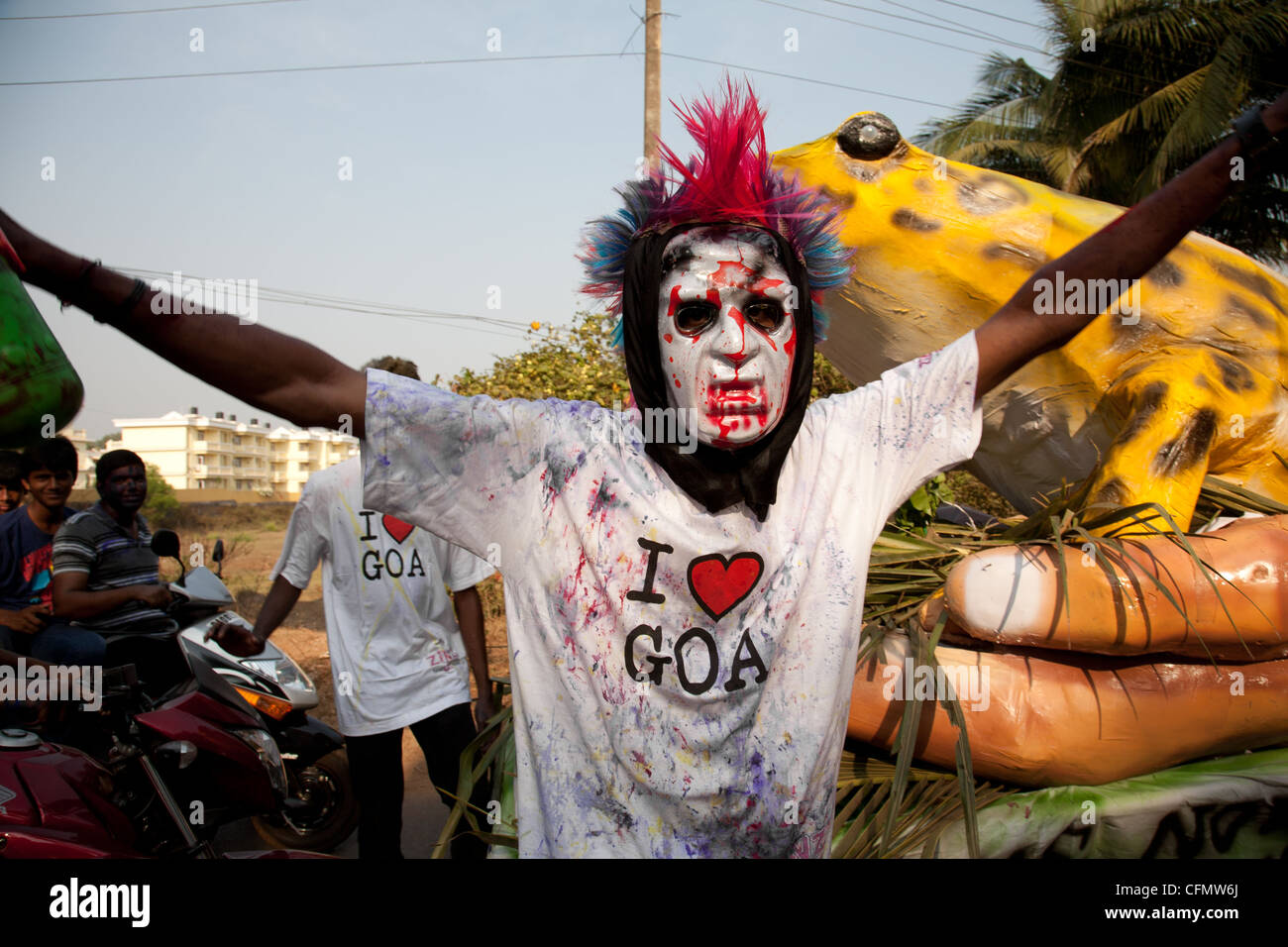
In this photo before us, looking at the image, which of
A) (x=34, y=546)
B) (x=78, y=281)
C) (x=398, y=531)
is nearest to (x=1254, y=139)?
(x=78, y=281)

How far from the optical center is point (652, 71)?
9.05 metres

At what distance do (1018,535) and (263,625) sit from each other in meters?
2.78

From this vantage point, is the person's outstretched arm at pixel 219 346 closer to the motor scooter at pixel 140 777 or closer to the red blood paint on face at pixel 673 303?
the red blood paint on face at pixel 673 303

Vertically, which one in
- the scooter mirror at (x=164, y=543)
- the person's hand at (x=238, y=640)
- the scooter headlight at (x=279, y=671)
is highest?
the scooter mirror at (x=164, y=543)

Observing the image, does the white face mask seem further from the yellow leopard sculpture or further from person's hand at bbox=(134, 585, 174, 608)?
person's hand at bbox=(134, 585, 174, 608)

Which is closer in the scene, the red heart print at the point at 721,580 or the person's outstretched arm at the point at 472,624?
the red heart print at the point at 721,580

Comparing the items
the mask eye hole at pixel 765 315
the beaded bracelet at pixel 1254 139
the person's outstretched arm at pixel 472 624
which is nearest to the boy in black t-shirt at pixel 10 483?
the person's outstretched arm at pixel 472 624

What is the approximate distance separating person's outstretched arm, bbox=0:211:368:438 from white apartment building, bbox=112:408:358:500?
38.6 meters

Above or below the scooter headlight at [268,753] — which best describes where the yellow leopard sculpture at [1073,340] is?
above

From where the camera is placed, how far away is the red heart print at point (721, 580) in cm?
149

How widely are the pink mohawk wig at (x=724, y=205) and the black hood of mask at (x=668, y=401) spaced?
51mm

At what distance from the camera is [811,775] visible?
150 cm

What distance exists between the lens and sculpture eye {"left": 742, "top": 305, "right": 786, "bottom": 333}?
5.42ft
